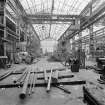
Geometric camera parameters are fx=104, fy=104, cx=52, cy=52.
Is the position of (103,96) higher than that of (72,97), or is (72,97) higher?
(103,96)

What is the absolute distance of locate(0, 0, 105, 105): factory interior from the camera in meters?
2.86

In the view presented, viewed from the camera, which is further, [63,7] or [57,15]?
[57,15]

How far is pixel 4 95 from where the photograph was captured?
10.1 ft

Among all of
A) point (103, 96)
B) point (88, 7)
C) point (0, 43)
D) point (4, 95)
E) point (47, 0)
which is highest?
point (47, 0)

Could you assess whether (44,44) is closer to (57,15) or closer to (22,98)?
(57,15)

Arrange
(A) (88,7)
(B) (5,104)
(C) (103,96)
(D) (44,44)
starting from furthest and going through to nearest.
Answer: (D) (44,44) < (A) (88,7) < (B) (5,104) < (C) (103,96)

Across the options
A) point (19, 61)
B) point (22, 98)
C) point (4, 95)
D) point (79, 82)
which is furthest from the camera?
point (19, 61)

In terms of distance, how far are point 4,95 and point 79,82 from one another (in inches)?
106

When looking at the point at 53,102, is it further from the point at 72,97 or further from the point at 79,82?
the point at 79,82

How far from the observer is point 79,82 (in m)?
4.09

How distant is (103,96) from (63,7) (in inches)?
520

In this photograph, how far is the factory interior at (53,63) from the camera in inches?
113

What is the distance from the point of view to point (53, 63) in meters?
11.4

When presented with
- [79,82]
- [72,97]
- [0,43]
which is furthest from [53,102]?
[0,43]
